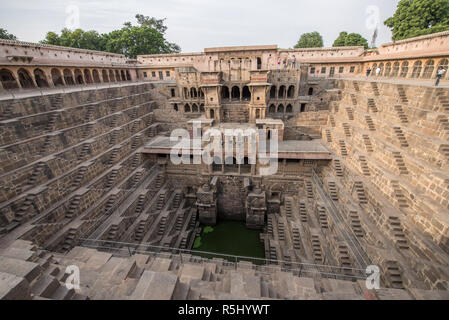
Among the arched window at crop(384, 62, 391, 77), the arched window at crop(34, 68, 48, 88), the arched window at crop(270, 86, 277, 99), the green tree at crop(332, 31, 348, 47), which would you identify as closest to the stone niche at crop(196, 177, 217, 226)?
the arched window at crop(270, 86, 277, 99)

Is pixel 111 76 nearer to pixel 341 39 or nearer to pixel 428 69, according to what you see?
pixel 428 69

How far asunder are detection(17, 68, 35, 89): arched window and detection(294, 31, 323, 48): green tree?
181 feet

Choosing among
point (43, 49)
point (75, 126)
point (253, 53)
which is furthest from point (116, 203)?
point (253, 53)

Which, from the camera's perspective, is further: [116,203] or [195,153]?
[195,153]

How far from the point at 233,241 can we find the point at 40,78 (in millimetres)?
27226

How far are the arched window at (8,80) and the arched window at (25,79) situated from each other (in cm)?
74

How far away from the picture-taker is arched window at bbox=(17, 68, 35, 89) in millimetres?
19219

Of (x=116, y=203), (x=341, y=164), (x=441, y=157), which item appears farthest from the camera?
(x=341, y=164)

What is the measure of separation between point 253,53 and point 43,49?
25079mm

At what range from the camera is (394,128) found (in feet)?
39.5

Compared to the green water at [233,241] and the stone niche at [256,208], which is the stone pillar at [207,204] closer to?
the green water at [233,241]

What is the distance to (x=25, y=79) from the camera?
1991 centimetres

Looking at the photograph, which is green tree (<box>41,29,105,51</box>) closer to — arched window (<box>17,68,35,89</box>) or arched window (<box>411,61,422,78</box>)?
arched window (<box>17,68,35,89</box>)

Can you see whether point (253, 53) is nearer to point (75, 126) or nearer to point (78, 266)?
point (75, 126)
